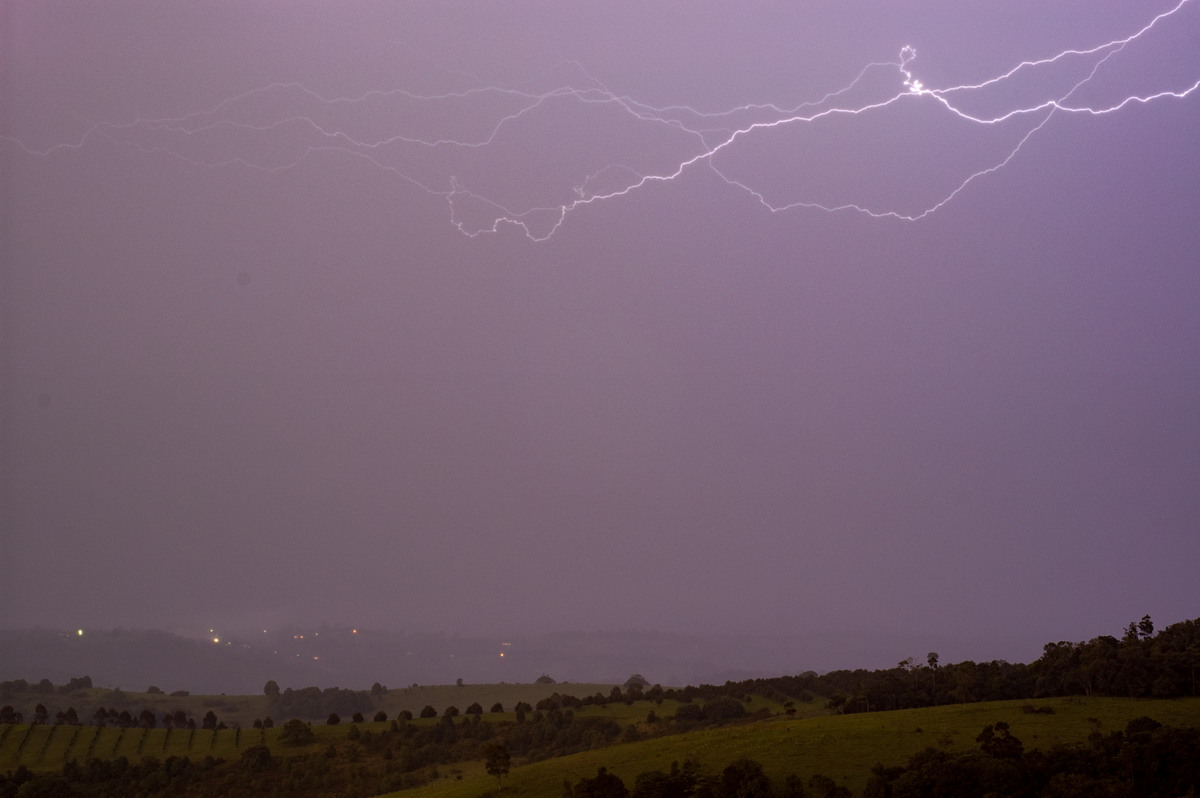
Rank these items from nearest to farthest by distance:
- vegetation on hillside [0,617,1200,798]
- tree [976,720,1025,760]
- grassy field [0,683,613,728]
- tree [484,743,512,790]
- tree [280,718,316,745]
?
vegetation on hillside [0,617,1200,798]
tree [976,720,1025,760]
tree [484,743,512,790]
tree [280,718,316,745]
grassy field [0,683,613,728]

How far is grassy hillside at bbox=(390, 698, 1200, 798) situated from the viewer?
27.5 m

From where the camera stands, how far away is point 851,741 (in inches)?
1157

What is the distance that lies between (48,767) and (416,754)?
753 inches

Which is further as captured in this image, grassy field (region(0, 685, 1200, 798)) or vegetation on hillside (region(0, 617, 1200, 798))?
grassy field (region(0, 685, 1200, 798))

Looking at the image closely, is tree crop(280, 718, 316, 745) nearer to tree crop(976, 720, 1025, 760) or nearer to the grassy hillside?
the grassy hillside

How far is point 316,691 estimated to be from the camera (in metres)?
80.2

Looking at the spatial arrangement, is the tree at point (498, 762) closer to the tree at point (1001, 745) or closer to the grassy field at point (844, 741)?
the grassy field at point (844, 741)

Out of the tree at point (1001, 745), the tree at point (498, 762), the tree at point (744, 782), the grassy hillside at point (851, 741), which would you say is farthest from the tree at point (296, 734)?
the tree at point (1001, 745)

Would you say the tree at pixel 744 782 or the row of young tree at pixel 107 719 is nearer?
the tree at pixel 744 782

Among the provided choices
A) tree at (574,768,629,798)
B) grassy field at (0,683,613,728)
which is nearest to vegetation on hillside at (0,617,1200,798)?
tree at (574,768,629,798)

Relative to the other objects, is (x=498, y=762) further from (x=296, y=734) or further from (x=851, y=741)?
(x=296, y=734)

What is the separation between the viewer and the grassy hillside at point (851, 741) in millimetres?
27531

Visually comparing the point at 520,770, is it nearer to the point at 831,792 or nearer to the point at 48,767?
the point at 831,792

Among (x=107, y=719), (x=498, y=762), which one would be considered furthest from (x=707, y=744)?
(x=107, y=719)
